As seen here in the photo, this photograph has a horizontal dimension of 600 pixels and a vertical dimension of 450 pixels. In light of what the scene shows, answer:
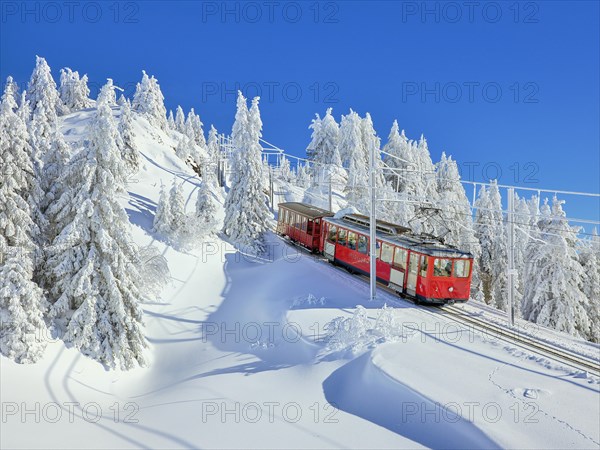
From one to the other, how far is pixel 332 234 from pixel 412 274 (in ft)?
30.3

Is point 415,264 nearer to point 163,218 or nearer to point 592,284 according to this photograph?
point 163,218

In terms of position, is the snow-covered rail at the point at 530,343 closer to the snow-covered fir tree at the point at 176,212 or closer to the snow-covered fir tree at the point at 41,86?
the snow-covered fir tree at the point at 176,212

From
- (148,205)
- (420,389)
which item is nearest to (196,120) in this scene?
(148,205)

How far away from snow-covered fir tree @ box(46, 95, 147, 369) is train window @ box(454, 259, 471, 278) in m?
15.2

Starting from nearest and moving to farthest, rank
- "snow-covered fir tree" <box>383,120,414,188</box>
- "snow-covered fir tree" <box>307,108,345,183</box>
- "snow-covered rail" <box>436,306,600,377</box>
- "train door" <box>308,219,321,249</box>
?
1. "snow-covered rail" <box>436,306,600,377</box>
2. "train door" <box>308,219,321,249</box>
3. "snow-covered fir tree" <box>383,120,414,188</box>
4. "snow-covered fir tree" <box>307,108,345,183</box>

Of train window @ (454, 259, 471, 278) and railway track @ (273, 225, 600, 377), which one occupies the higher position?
train window @ (454, 259, 471, 278)

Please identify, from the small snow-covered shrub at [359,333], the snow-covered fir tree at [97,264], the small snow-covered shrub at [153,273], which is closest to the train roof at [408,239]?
the small snow-covered shrub at [359,333]

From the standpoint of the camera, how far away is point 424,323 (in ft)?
64.3

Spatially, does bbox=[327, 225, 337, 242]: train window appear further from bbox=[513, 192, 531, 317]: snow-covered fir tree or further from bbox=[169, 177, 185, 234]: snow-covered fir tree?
bbox=[513, 192, 531, 317]: snow-covered fir tree

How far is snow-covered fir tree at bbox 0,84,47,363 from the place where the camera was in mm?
16859

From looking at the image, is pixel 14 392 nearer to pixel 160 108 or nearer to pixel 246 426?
pixel 246 426

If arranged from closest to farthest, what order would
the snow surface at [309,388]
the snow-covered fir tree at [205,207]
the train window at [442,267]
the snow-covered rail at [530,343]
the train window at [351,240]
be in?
the snow surface at [309,388] → the snow-covered rail at [530,343] → the train window at [442,267] → the train window at [351,240] → the snow-covered fir tree at [205,207]

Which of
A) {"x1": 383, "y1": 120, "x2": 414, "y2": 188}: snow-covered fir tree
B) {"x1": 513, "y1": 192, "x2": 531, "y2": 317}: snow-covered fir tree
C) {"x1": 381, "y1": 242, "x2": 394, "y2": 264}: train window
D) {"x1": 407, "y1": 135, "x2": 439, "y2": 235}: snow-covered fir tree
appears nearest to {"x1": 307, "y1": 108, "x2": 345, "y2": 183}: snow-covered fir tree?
{"x1": 383, "y1": 120, "x2": 414, "y2": 188}: snow-covered fir tree

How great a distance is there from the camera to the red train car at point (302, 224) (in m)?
34.8
